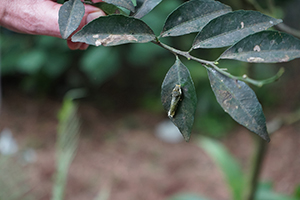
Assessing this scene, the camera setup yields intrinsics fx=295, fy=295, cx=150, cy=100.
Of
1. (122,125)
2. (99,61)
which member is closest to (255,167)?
(99,61)

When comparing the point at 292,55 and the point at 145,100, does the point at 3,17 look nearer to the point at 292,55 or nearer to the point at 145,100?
the point at 292,55

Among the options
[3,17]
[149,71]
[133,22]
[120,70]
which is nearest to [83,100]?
[120,70]

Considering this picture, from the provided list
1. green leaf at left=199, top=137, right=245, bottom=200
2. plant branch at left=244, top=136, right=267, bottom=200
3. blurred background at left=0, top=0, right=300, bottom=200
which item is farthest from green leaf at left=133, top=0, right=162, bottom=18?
blurred background at left=0, top=0, right=300, bottom=200

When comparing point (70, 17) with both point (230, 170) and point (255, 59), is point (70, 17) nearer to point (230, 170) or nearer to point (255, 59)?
point (255, 59)

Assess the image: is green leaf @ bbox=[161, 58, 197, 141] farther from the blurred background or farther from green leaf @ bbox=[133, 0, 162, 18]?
the blurred background

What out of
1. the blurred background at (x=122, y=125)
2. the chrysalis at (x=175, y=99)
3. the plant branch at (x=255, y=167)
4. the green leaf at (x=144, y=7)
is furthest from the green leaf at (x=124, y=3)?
the blurred background at (x=122, y=125)

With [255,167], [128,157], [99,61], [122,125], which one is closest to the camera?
[255,167]
